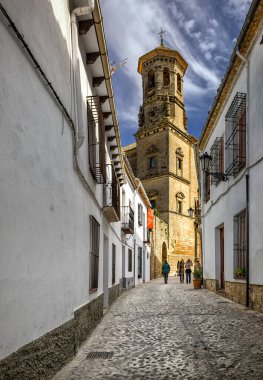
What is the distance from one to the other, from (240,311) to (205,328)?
207 cm

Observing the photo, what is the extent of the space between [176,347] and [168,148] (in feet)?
114

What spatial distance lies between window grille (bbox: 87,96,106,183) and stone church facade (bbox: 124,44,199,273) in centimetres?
3040

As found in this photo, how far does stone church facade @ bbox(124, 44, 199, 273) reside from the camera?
39406 millimetres

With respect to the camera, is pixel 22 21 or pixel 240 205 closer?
pixel 22 21

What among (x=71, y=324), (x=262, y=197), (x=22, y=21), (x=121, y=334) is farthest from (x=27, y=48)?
(x=262, y=197)

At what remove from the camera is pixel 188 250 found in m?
40.8

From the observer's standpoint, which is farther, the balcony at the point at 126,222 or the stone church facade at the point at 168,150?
the stone church facade at the point at 168,150

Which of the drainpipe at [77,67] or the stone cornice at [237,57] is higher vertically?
the stone cornice at [237,57]

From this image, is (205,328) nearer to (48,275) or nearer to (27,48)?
(48,275)

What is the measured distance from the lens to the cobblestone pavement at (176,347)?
14.3 ft

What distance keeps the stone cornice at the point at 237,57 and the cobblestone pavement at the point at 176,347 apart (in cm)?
575

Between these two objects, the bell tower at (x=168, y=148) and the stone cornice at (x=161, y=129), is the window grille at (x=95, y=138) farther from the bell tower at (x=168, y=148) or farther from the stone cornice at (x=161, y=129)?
the stone cornice at (x=161, y=129)

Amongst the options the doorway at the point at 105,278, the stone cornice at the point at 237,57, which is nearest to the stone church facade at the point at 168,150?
the stone cornice at the point at 237,57

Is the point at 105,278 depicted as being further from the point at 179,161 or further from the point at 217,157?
the point at 179,161
